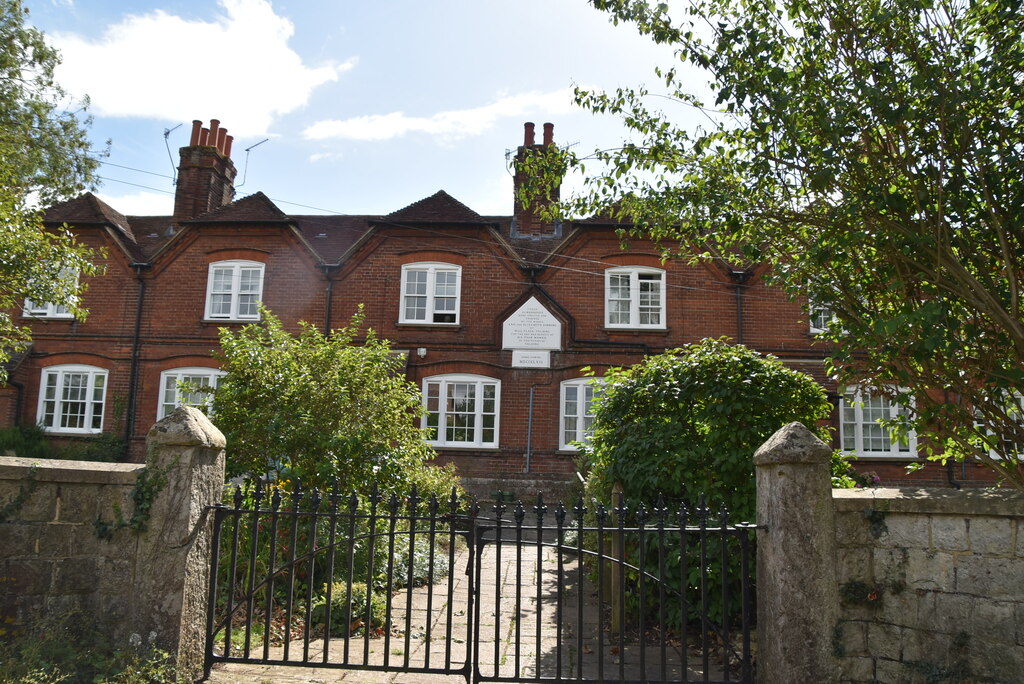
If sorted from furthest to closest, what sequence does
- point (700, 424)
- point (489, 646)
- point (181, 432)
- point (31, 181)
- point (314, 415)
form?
point (31, 181), point (314, 415), point (700, 424), point (489, 646), point (181, 432)

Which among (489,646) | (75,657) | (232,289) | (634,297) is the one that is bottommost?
(489,646)

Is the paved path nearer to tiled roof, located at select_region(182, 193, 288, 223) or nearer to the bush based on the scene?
the bush

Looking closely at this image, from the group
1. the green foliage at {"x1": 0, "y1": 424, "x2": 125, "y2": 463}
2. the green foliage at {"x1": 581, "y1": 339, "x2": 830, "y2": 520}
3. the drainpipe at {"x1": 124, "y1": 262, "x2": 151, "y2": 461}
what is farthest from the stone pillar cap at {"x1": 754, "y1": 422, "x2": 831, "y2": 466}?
the drainpipe at {"x1": 124, "y1": 262, "x2": 151, "y2": 461}

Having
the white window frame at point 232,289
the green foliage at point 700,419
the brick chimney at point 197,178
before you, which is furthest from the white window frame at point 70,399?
the green foliage at point 700,419

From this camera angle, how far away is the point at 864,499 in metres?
4.81

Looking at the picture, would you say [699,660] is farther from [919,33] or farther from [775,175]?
[919,33]

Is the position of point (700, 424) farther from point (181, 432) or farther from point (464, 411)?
point (464, 411)

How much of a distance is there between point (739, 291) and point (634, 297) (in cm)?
259

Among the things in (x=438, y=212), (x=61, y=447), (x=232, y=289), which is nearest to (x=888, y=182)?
(x=438, y=212)

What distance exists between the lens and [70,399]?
19.1 meters

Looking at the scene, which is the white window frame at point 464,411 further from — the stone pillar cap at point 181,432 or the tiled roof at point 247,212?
the stone pillar cap at point 181,432

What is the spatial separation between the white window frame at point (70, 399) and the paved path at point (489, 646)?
48.0 ft

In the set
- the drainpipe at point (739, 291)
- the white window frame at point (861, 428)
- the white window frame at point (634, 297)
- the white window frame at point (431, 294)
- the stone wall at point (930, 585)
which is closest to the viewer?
the stone wall at point (930, 585)

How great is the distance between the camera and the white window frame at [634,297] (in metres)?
18.4
